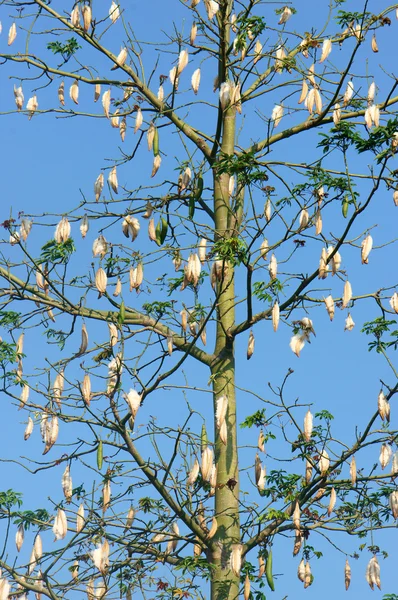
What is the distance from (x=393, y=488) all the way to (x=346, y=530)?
608mm

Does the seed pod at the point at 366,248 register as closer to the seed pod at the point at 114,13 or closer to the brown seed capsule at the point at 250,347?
the brown seed capsule at the point at 250,347

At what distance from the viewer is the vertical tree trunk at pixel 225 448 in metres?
9.12

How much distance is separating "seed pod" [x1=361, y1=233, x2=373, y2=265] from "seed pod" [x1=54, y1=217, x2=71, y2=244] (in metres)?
2.70

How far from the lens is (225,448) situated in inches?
381

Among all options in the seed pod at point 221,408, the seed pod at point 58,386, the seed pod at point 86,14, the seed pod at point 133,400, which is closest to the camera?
the seed pod at point 133,400

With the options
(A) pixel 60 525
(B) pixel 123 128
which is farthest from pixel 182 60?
(A) pixel 60 525

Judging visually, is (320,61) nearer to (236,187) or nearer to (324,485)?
(236,187)

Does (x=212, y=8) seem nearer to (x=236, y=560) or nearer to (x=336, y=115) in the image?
(x=336, y=115)

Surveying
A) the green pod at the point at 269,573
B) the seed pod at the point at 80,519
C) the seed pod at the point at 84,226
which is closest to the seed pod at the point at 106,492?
the seed pod at the point at 80,519

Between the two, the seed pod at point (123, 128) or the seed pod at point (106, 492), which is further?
the seed pod at point (123, 128)

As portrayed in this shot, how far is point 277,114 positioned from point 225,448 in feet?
11.8

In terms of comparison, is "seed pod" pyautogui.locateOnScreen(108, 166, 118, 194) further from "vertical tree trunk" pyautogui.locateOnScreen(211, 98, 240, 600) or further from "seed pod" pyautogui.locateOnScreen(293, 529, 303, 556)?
"seed pod" pyautogui.locateOnScreen(293, 529, 303, 556)

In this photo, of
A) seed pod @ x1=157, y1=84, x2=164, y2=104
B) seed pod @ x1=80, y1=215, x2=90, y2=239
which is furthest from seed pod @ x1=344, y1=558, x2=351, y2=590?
seed pod @ x1=157, y1=84, x2=164, y2=104

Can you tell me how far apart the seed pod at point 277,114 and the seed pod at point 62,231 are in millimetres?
2712
